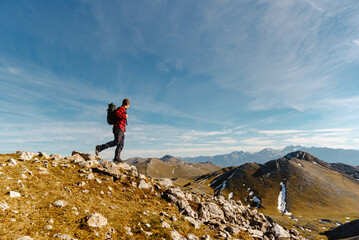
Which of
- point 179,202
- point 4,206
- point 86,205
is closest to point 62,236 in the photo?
point 4,206

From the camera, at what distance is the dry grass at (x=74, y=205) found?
726 cm

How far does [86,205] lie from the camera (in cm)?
989

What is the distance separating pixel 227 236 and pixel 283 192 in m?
222

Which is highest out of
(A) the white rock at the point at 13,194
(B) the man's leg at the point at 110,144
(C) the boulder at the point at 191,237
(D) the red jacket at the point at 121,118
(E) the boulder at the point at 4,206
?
(D) the red jacket at the point at 121,118

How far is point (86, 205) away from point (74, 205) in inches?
27.4

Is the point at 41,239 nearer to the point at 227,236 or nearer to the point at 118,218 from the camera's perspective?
the point at 118,218

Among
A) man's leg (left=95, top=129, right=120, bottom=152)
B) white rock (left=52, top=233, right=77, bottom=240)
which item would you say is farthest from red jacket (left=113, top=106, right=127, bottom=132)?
white rock (left=52, top=233, right=77, bottom=240)

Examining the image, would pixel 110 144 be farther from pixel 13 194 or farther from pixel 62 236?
pixel 62 236

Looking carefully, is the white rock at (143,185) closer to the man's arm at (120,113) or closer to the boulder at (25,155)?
the man's arm at (120,113)

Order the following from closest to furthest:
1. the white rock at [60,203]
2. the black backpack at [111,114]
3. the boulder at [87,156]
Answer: the white rock at [60,203] → the black backpack at [111,114] → the boulder at [87,156]

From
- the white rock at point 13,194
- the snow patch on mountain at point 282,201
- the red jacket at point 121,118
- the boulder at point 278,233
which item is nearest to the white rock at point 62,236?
the white rock at point 13,194

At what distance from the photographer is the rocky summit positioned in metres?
7.46

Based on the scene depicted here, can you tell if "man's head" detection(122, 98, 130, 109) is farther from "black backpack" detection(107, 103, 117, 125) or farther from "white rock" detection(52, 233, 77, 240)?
"white rock" detection(52, 233, 77, 240)

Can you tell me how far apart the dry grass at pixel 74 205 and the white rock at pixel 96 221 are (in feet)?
0.75
